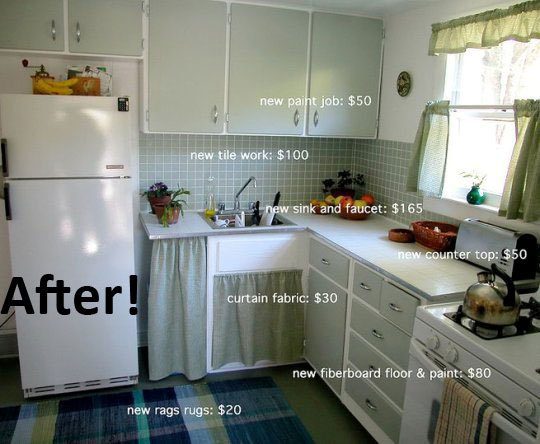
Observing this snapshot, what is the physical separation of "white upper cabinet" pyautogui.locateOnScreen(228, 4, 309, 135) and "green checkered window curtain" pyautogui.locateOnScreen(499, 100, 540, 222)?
1396mm

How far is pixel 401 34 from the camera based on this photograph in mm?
3287

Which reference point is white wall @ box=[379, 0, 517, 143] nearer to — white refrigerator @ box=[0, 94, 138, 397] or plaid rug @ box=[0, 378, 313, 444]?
white refrigerator @ box=[0, 94, 138, 397]

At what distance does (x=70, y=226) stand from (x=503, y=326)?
2.10 m

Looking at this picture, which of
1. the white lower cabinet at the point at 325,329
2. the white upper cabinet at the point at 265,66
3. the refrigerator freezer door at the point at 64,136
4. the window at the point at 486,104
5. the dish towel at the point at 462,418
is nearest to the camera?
the dish towel at the point at 462,418

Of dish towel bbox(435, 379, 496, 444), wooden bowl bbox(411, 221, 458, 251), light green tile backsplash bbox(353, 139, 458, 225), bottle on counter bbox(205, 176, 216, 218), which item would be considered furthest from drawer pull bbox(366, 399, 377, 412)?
bottle on counter bbox(205, 176, 216, 218)

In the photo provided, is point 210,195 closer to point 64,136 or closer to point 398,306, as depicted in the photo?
point 64,136

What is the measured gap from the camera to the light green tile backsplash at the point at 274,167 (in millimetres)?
3379

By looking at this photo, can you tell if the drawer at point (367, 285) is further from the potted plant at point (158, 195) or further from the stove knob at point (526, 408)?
the potted plant at point (158, 195)

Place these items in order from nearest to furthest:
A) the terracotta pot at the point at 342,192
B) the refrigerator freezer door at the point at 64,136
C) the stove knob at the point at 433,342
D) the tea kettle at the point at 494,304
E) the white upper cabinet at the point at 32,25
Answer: the tea kettle at the point at 494,304 → the stove knob at the point at 433,342 → the refrigerator freezer door at the point at 64,136 → the white upper cabinet at the point at 32,25 → the terracotta pot at the point at 342,192

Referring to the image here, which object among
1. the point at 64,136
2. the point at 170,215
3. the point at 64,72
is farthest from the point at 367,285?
the point at 64,72

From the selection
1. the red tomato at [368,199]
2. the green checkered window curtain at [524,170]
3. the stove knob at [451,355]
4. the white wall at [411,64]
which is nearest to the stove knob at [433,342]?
the stove knob at [451,355]

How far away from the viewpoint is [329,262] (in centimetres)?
299

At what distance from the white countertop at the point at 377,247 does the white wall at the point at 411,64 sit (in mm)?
646

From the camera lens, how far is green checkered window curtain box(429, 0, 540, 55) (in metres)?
2.25
